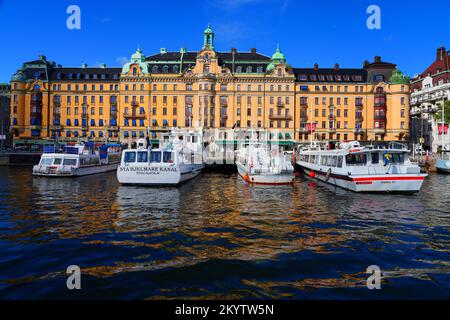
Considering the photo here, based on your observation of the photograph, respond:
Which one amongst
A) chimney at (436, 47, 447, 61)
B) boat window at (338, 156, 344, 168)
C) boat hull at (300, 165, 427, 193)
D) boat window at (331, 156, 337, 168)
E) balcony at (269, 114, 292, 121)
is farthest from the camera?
chimney at (436, 47, 447, 61)

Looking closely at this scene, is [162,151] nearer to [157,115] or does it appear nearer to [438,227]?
[438,227]

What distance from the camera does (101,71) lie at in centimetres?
10156

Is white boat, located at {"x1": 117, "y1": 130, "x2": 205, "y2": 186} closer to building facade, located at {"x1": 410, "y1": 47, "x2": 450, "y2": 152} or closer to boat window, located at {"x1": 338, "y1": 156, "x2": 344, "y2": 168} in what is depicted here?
boat window, located at {"x1": 338, "y1": 156, "x2": 344, "y2": 168}

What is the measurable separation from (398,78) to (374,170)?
76560mm

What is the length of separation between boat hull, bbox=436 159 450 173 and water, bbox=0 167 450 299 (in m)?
37.7

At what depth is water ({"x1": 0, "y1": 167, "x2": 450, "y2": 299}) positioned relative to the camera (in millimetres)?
9320

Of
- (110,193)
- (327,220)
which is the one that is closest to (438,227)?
(327,220)

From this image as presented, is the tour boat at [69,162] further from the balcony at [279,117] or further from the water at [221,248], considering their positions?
the balcony at [279,117]

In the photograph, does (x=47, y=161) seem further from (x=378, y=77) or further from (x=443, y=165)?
(x=378, y=77)

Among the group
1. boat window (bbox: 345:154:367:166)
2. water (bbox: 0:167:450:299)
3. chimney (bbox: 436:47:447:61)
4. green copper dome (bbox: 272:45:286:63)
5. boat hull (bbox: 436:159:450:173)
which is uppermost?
chimney (bbox: 436:47:447:61)

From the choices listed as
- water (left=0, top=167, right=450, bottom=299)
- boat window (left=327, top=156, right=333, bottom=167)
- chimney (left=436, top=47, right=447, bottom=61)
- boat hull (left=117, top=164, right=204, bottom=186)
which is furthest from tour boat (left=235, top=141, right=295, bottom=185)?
chimney (left=436, top=47, right=447, bottom=61)

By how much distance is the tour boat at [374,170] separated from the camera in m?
28.2

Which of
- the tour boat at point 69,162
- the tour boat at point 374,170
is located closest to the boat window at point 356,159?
the tour boat at point 374,170
